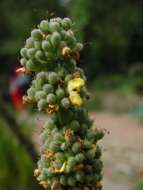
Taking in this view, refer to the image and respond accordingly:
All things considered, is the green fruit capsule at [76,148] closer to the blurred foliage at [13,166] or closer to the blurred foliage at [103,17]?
the blurred foliage at [103,17]

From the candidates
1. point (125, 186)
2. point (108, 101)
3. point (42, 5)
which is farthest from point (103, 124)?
point (42, 5)

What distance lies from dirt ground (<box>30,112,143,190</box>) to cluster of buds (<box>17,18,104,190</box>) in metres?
6.34

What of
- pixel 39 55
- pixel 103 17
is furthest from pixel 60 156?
pixel 103 17

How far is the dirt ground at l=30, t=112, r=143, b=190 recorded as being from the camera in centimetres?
975

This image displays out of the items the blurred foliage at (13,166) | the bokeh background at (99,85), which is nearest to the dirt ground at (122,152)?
the bokeh background at (99,85)

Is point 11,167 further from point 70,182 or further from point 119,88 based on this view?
point 119,88

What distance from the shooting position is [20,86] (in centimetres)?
1762

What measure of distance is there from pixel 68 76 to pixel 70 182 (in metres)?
0.32

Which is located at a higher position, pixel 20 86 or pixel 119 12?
pixel 20 86

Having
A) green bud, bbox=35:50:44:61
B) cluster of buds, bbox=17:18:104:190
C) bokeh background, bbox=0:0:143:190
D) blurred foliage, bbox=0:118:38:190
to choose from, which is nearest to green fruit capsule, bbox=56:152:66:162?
cluster of buds, bbox=17:18:104:190

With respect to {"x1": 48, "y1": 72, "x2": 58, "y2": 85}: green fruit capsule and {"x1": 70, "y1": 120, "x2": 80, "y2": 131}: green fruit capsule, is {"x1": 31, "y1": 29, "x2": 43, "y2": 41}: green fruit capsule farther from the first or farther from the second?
{"x1": 70, "y1": 120, "x2": 80, "y2": 131}: green fruit capsule

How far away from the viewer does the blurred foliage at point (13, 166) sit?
26.2 feet

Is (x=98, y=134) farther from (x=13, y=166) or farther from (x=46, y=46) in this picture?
(x=13, y=166)

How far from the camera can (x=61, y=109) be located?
2195 mm
